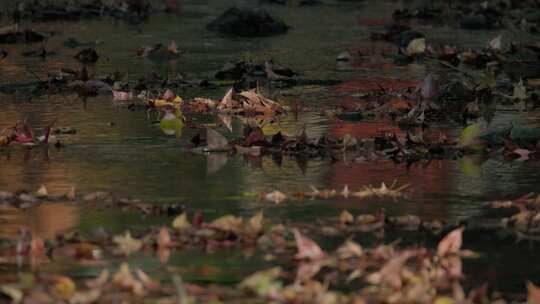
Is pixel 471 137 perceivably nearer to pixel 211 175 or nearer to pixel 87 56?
pixel 211 175

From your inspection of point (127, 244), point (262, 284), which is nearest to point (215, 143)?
point (127, 244)

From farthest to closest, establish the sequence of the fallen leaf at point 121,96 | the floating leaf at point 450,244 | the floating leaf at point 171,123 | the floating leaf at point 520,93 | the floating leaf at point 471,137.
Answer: the fallen leaf at point 121,96 → the floating leaf at point 520,93 → the floating leaf at point 171,123 → the floating leaf at point 471,137 → the floating leaf at point 450,244

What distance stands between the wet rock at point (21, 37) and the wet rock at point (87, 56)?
2150 millimetres

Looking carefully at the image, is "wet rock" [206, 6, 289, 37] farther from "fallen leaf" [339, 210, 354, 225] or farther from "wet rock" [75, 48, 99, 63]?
"fallen leaf" [339, 210, 354, 225]

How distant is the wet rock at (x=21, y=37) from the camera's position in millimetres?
16875

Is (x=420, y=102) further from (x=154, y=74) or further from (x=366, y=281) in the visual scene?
(x=366, y=281)

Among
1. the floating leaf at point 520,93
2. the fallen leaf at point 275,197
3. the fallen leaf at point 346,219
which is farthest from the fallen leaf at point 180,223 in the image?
the floating leaf at point 520,93

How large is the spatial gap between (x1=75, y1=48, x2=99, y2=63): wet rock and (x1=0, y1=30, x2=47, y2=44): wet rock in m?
2.15

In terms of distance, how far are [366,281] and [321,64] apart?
927cm

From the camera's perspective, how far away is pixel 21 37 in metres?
17.0

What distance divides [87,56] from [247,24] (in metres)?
4.18

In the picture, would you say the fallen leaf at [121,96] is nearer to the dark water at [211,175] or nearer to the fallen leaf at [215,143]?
the dark water at [211,175]

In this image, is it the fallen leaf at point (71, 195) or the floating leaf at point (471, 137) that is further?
the floating leaf at point (471, 137)

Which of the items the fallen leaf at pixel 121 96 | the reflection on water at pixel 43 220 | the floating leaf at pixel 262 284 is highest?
A: the floating leaf at pixel 262 284
